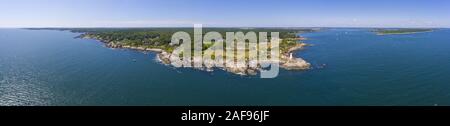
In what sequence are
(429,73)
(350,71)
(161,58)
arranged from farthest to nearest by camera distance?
(161,58), (350,71), (429,73)

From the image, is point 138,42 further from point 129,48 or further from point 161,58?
point 161,58

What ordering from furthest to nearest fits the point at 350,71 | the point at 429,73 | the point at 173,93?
1. the point at 350,71
2. the point at 429,73
3. the point at 173,93

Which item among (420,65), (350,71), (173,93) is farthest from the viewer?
(420,65)
